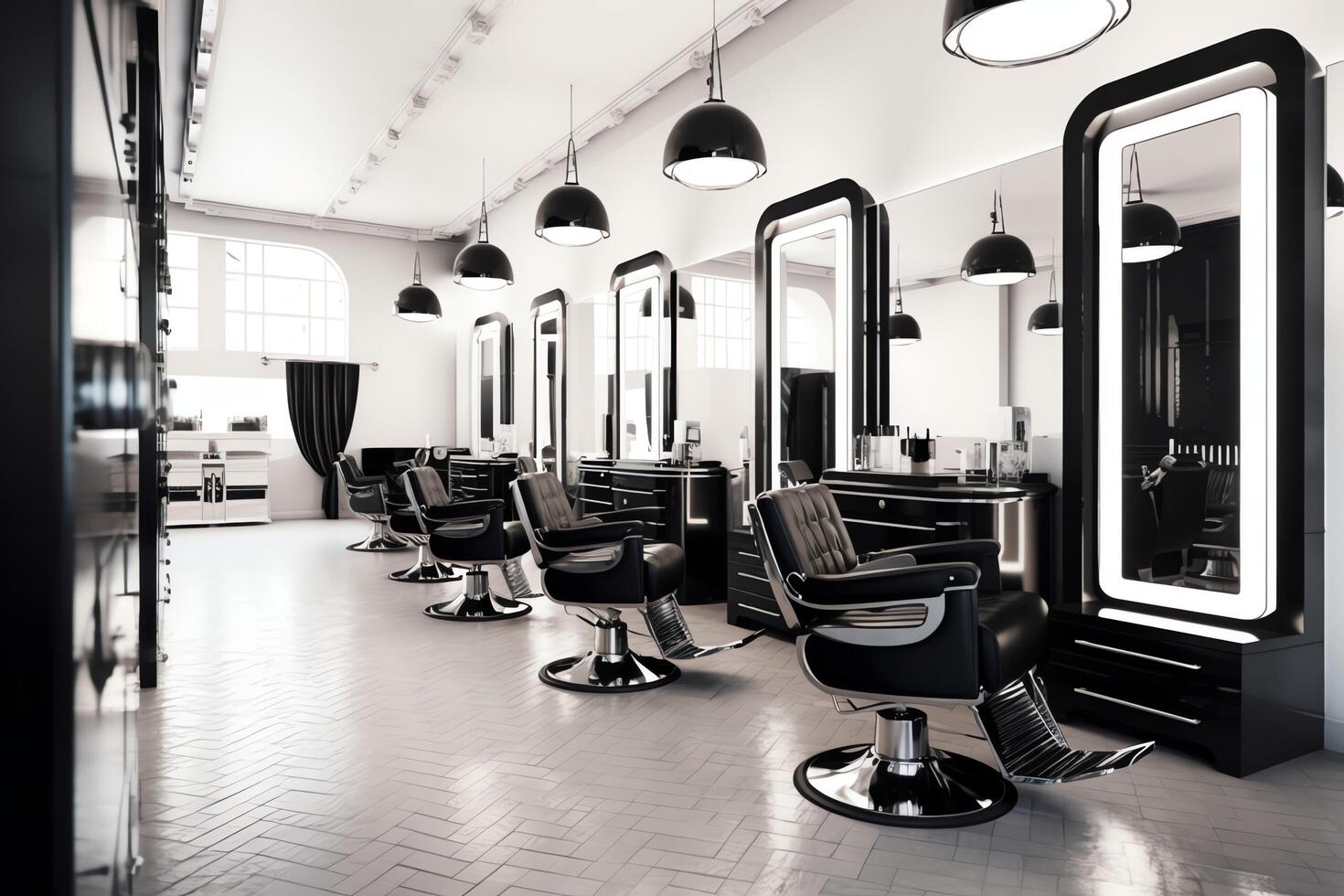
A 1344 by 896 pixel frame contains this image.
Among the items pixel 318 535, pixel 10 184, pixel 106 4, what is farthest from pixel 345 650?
pixel 318 535

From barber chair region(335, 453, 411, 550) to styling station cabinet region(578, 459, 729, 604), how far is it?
2.68 m

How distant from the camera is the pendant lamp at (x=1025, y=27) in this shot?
2613 millimetres

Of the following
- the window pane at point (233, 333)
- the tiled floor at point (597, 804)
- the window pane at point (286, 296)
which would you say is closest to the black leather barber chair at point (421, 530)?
the tiled floor at point (597, 804)

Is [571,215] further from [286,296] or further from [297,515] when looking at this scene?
[297,515]

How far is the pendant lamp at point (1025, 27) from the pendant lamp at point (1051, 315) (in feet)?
3.48

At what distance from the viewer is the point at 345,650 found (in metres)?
4.48

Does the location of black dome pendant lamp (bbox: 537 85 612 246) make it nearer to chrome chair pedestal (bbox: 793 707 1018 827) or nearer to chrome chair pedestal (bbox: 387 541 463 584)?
chrome chair pedestal (bbox: 387 541 463 584)

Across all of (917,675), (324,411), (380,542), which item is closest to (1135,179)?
(917,675)

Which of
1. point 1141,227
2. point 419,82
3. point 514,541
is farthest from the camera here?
point 419,82

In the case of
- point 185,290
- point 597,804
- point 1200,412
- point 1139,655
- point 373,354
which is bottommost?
point 597,804

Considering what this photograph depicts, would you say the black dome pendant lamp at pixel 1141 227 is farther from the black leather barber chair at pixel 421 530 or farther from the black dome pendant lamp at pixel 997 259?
the black leather barber chair at pixel 421 530

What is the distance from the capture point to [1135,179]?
344cm

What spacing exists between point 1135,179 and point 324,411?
9.78 m

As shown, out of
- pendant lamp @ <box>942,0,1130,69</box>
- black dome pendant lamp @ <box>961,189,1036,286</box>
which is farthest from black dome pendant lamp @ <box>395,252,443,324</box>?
pendant lamp @ <box>942,0,1130,69</box>
